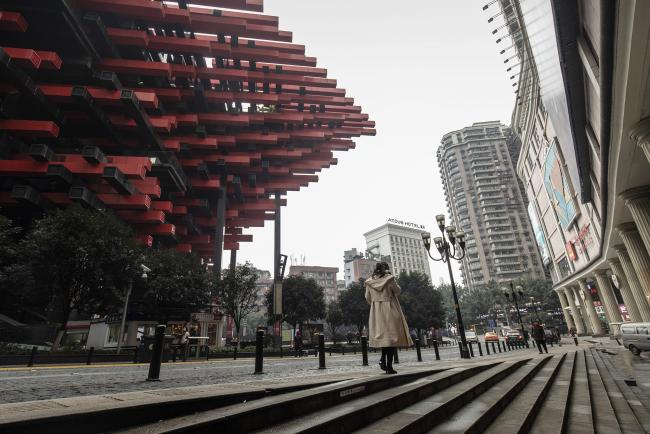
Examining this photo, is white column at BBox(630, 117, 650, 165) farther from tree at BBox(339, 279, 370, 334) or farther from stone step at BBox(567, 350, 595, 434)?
tree at BBox(339, 279, 370, 334)

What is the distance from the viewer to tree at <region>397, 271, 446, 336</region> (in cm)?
3987

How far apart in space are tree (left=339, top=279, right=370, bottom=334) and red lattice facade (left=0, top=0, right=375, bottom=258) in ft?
53.7

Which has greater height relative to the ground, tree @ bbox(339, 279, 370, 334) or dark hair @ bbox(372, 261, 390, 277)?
tree @ bbox(339, 279, 370, 334)

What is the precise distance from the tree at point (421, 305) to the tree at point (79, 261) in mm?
30218

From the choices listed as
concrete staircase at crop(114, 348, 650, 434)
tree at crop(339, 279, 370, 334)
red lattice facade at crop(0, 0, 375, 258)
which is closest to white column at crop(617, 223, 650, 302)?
concrete staircase at crop(114, 348, 650, 434)

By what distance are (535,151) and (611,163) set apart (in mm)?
33330

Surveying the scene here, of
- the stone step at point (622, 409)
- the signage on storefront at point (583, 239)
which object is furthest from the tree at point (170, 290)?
the signage on storefront at point (583, 239)

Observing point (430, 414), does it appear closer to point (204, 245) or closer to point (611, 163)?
point (611, 163)

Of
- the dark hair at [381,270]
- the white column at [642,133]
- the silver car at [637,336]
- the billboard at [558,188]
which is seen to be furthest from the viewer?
the billboard at [558,188]

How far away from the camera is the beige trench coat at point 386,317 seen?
17.5 feet

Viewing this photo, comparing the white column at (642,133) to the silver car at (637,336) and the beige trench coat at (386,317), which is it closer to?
the beige trench coat at (386,317)

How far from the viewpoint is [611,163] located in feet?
32.8

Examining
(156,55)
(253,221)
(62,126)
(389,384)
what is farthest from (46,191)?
(389,384)

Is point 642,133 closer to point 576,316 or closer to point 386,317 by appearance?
point 386,317
